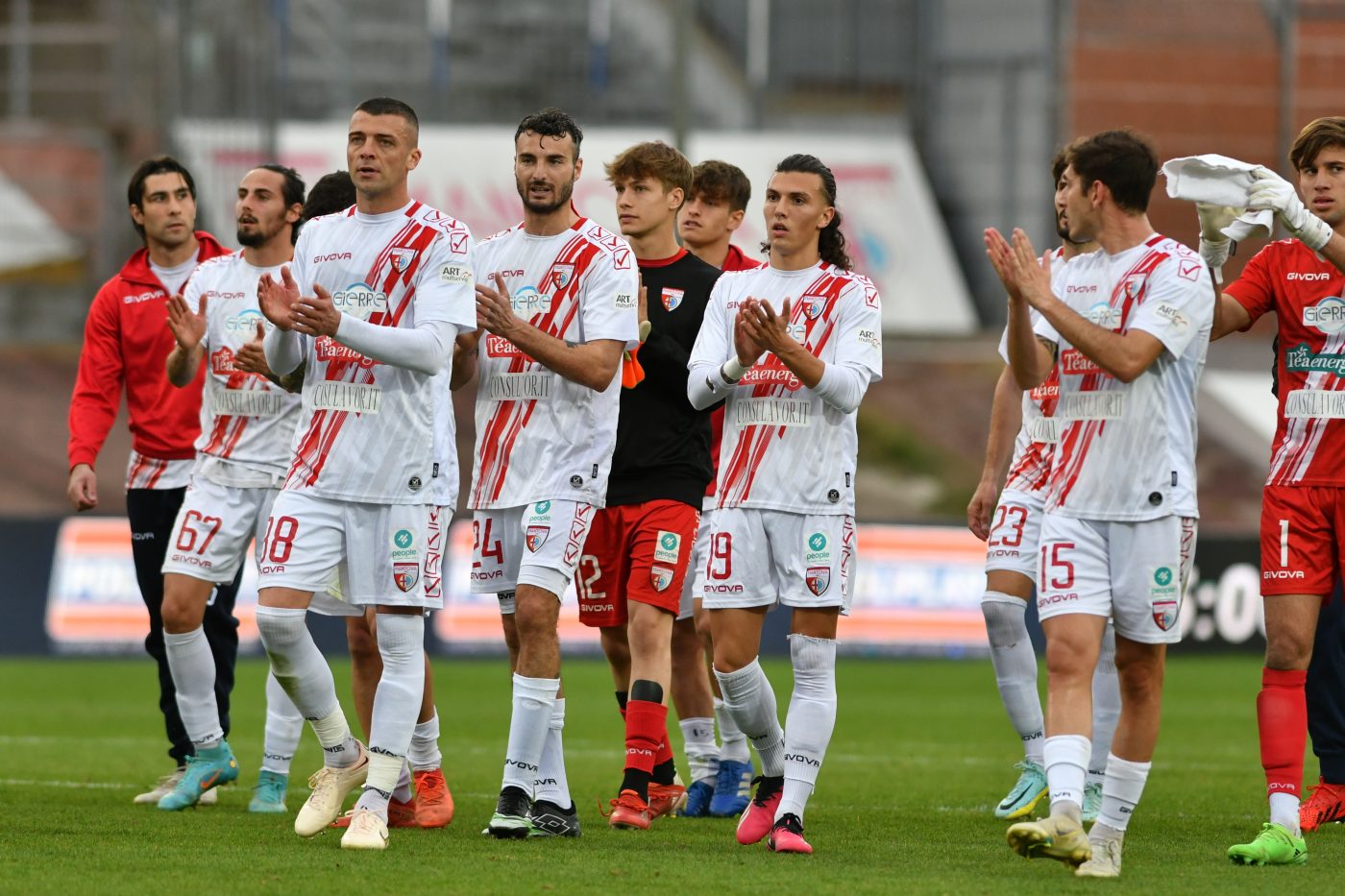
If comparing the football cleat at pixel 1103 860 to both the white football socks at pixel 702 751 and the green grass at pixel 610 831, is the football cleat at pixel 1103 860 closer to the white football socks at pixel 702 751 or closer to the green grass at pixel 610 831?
the green grass at pixel 610 831

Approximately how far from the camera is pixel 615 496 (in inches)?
325

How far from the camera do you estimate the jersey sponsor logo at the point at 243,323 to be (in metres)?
8.73

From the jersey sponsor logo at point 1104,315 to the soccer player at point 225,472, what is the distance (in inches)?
147

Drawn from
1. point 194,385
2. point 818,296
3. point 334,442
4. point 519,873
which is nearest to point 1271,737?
point 818,296

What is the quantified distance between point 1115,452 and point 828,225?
1.63 m

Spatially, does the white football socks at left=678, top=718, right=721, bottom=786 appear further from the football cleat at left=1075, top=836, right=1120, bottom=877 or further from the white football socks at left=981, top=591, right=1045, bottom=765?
the football cleat at left=1075, top=836, right=1120, bottom=877

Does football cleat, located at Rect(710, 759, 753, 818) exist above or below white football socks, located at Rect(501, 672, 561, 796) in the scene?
below

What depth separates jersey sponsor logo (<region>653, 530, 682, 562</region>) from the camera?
8094 mm

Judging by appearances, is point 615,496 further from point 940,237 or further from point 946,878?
point 940,237

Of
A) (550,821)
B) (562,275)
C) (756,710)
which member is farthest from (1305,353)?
(550,821)

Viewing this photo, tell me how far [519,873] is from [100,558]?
38.7 feet

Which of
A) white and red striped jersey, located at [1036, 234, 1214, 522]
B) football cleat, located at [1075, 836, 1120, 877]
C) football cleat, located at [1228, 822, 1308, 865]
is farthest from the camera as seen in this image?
football cleat, located at [1228, 822, 1308, 865]

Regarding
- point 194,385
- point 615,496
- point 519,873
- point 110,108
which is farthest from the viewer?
point 110,108

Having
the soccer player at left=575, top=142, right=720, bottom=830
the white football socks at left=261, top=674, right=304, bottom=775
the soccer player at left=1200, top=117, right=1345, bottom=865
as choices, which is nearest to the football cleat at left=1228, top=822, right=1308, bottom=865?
the soccer player at left=1200, top=117, right=1345, bottom=865
